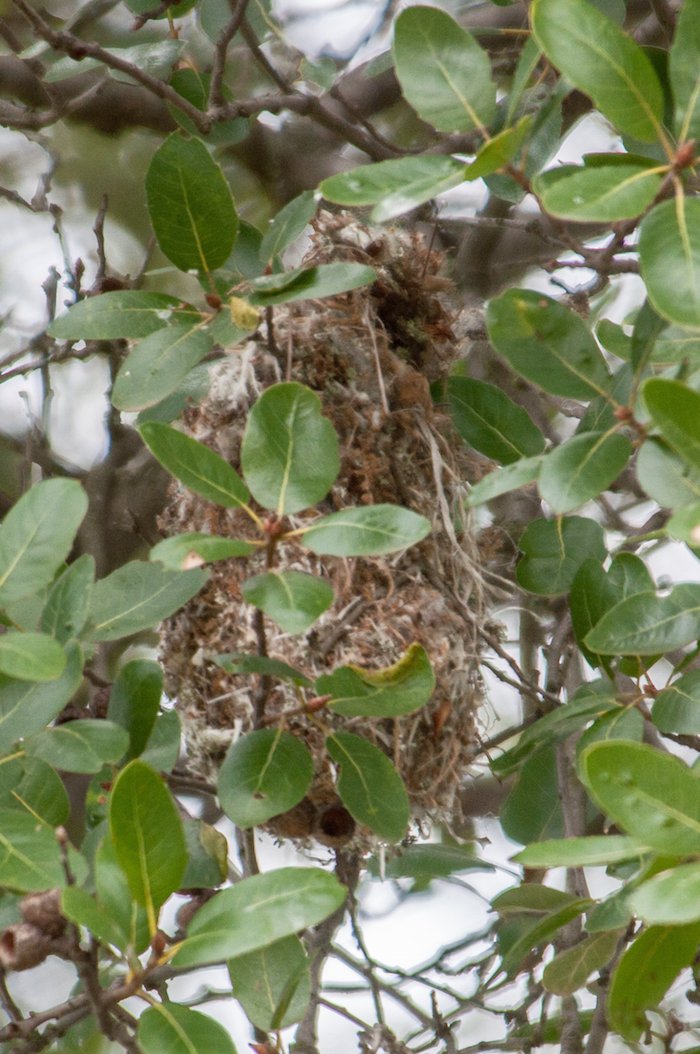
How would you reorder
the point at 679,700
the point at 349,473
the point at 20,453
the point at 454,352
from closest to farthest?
the point at 679,700
the point at 349,473
the point at 454,352
the point at 20,453

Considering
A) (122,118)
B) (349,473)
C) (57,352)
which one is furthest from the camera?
(122,118)

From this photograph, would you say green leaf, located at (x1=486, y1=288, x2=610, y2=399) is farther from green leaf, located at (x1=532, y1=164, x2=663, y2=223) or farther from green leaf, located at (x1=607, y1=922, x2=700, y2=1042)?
green leaf, located at (x1=607, y1=922, x2=700, y2=1042)

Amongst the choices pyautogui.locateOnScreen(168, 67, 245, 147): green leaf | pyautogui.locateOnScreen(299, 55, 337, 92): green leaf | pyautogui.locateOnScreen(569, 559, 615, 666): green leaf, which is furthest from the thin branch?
pyautogui.locateOnScreen(569, 559, 615, 666): green leaf

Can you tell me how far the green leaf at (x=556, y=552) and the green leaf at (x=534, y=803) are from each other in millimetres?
412

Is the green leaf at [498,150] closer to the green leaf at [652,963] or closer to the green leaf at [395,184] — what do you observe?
the green leaf at [395,184]

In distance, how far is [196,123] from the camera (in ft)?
5.06

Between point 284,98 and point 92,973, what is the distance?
4.47 ft

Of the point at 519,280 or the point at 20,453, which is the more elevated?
the point at 519,280

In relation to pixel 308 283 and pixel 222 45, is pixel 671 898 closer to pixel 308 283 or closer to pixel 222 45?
pixel 308 283

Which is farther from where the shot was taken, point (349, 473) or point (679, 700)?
point (349, 473)

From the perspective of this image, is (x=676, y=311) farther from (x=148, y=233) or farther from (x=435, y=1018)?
(x=148, y=233)

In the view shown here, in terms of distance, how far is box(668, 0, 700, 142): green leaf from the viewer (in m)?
0.92

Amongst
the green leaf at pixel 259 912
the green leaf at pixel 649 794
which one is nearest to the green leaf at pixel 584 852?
the green leaf at pixel 649 794

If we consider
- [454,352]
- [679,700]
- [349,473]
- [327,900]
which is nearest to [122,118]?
[454,352]
